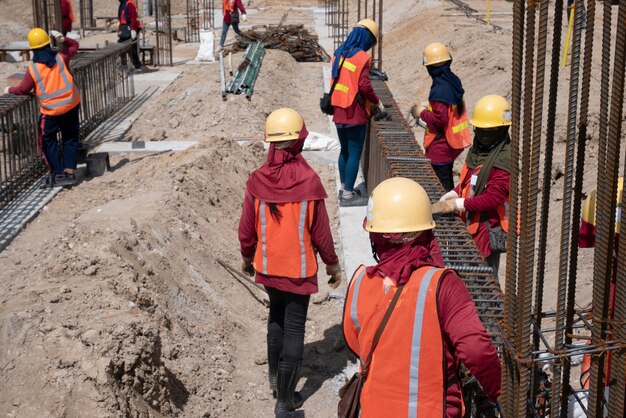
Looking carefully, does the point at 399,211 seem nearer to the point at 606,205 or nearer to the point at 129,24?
the point at 606,205

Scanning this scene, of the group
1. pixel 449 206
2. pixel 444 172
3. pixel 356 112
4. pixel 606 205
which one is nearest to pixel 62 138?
pixel 356 112

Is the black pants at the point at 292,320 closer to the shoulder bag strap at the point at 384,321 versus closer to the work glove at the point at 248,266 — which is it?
the work glove at the point at 248,266

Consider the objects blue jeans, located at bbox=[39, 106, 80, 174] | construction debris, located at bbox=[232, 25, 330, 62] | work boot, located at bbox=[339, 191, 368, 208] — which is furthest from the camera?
construction debris, located at bbox=[232, 25, 330, 62]

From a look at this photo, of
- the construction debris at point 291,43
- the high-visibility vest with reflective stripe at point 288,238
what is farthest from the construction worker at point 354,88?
the construction debris at point 291,43

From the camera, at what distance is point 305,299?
5.44 metres

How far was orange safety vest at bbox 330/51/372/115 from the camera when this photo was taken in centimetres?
840

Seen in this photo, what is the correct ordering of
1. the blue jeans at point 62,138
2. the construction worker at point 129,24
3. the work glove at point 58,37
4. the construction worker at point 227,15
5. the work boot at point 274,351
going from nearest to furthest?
the work boot at point 274,351
the blue jeans at point 62,138
the work glove at point 58,37
the construction worker at point 129,24
the construction worker at point 227,15

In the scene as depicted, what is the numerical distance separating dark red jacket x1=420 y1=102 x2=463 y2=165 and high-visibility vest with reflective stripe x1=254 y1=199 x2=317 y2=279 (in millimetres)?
2375

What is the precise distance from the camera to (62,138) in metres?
11.1

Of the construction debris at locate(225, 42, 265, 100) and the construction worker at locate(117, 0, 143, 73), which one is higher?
the construction worker at locate(117, 0, 143, 73)

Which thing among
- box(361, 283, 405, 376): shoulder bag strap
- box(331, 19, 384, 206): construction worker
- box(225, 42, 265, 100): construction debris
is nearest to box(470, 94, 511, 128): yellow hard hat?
box(361, 283, 405, 376): shoulder bag strap

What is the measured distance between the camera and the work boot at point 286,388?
5488mm

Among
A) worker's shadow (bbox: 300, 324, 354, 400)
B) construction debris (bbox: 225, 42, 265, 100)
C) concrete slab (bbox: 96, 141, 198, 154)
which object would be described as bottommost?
worker's shadow (bbox: 300, 324, 354, 400)

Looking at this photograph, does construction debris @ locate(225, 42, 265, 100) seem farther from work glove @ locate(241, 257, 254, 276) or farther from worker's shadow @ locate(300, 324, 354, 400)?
work glove @ locate(241, 257, 254, 276)
